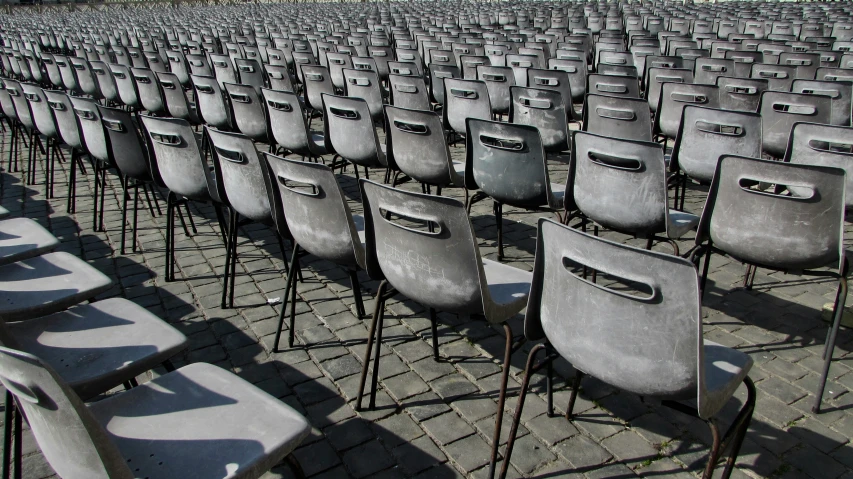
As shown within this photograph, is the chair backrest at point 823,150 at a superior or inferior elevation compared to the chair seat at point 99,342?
superior

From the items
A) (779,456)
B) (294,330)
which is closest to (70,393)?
(294,330)

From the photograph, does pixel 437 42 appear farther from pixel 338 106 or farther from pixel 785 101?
pixel 785 101

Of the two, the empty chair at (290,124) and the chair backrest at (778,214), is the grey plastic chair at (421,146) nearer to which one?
the empty chair at (290,124)

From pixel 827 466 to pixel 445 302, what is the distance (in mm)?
1781

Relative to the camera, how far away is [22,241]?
3582mm

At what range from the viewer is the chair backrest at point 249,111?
6125 mm

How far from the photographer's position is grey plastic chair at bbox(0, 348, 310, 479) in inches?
62.7

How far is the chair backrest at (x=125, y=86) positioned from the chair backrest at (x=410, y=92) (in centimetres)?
350

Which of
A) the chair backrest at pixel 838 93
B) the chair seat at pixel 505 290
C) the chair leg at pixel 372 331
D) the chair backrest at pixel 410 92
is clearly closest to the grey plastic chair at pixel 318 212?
the chair leg at pixel 372 331

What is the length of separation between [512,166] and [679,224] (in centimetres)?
112

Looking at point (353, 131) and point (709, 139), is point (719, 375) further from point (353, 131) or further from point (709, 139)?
point (353, 131)

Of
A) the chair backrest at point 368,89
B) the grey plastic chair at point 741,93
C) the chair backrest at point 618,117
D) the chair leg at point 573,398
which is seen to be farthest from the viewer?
the chair backrest at point 368,89

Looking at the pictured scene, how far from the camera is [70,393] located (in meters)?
1.56

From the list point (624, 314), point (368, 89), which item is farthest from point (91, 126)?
point (624, 314)
